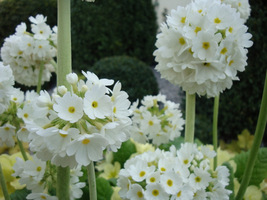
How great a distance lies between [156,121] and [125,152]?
0.87 feet

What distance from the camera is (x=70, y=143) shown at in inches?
20.0

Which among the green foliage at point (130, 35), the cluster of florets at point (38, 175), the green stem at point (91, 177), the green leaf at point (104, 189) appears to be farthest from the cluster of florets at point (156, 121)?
the green foliage at point (130, 35)

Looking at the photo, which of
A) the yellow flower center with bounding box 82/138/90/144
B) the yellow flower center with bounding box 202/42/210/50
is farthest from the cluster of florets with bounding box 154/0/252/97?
the yellow flower center with bounding box 82/138/90/144

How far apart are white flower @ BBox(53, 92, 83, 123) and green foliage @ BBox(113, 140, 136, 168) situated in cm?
69

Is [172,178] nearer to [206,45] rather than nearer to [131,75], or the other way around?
[206,45]

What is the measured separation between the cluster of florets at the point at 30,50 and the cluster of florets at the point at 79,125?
15.4 inches

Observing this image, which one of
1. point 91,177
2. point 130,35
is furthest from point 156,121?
point 130,35

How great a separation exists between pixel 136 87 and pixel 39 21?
A: 0.32 meters

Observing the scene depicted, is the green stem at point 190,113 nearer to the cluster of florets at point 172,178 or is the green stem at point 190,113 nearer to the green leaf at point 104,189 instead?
the cluster of florets at point 172,178

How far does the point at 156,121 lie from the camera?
3.24ft

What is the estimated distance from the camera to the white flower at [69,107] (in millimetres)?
517


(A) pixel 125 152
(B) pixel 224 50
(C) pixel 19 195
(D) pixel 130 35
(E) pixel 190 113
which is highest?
(D) pixel 130 35

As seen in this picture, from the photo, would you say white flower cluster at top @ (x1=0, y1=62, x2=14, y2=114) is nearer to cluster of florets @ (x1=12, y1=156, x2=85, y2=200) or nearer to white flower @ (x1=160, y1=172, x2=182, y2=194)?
cluster of florets @ (x1=12, y1=156, x2=85, y2=200)

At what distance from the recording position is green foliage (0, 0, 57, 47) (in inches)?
32.0
